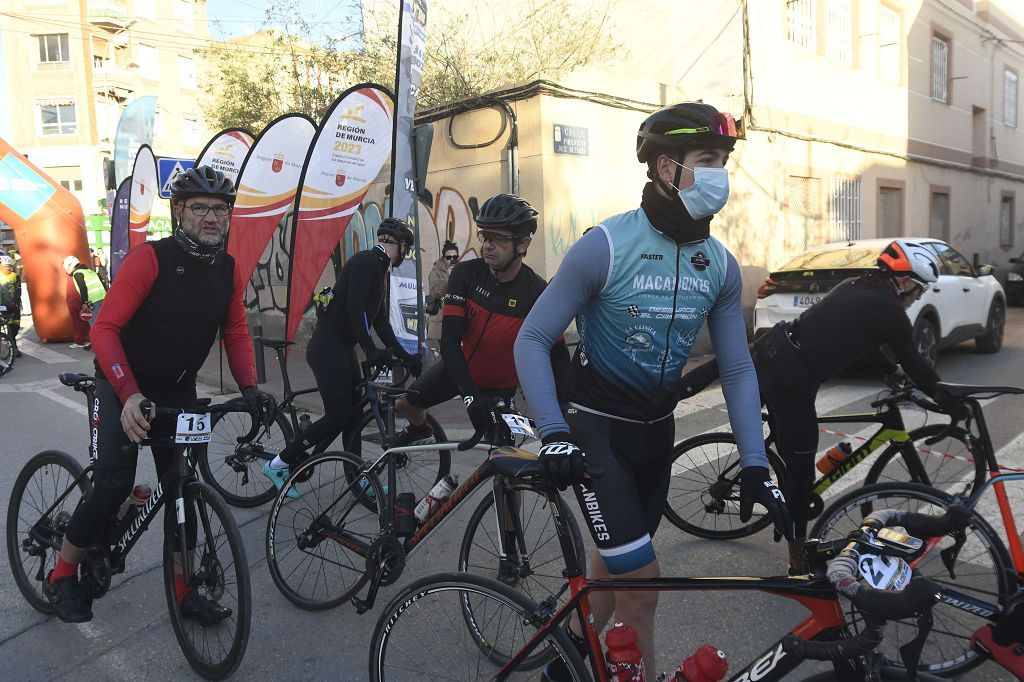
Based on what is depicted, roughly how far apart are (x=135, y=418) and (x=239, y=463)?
222cm

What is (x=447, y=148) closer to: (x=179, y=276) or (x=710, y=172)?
(x=179, y=276)

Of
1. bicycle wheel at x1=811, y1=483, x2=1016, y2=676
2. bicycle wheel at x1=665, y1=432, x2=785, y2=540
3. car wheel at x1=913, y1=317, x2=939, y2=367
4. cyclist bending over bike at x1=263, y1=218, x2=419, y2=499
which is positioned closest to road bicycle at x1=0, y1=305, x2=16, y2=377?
cyclist bending over bike at x1=263, y1=218, x2=419, y2=499

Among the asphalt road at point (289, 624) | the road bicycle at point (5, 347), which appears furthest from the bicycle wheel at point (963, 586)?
the road bicycle at point (5, 347)

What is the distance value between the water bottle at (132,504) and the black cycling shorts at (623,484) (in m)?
2.07

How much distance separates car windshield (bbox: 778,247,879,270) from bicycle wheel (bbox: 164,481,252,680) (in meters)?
7.67

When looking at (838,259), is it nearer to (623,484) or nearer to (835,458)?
(835,458)

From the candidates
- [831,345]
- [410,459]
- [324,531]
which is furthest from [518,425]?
[831,345]

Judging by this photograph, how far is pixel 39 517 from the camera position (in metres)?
3.68

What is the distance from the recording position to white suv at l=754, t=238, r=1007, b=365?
8703mm

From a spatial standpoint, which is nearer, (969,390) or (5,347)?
(969,390)

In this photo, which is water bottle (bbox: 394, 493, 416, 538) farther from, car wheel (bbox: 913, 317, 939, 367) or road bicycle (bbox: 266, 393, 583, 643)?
car wheel (bbox: 913, 317, 939, 367)

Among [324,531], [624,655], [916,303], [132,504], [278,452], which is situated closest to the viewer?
[624,655]

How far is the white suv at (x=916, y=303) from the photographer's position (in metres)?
8.70

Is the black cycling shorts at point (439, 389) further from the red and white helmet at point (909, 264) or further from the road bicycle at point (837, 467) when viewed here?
the red and white helmet at point (909, 264)
